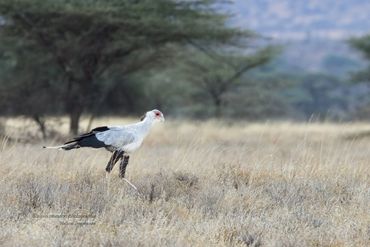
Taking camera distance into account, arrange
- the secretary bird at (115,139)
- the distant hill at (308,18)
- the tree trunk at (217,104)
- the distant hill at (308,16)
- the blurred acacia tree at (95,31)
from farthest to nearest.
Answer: the distant hill at (308,16), the distant hill at (308,18), the tree trunk at (217,104), the blurred acacia tree at (95,31), the secretary bird at (115,139)

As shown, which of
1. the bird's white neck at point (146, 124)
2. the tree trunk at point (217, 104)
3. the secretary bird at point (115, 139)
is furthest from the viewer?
the tree trunk at point (217, 104)

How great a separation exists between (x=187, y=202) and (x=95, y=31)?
11.7 meters

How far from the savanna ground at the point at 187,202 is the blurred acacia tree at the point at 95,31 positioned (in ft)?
25.4

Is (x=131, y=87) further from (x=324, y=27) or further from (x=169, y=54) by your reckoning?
(x=324, y=27)

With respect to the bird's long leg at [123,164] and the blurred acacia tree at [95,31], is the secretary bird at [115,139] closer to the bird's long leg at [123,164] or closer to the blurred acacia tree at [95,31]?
the bird's long leg at [123,164]

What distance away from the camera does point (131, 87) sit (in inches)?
1123

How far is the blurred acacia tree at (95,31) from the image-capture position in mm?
17797

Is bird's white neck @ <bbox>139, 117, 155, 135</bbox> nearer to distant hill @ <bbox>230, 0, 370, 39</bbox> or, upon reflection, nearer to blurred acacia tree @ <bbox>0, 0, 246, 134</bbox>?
blurred acacia tree @ <bbox>0, 0, 246, 134</bbox>

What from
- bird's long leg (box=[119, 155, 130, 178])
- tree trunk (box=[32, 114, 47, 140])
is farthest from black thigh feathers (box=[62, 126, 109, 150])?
tree trunk (box=[32, 114, 47, 140])

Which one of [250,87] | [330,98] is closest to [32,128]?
[250,87]

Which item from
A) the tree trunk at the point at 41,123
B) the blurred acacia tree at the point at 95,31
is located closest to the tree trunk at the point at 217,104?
the blurred acacia tree at the point at 95,31

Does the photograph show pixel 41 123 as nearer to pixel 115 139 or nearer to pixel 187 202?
pixel 115 139

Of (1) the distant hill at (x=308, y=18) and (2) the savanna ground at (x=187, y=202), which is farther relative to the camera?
(1) the distant hill at (x=308, y=18)

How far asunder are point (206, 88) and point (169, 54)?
12.2 metres
